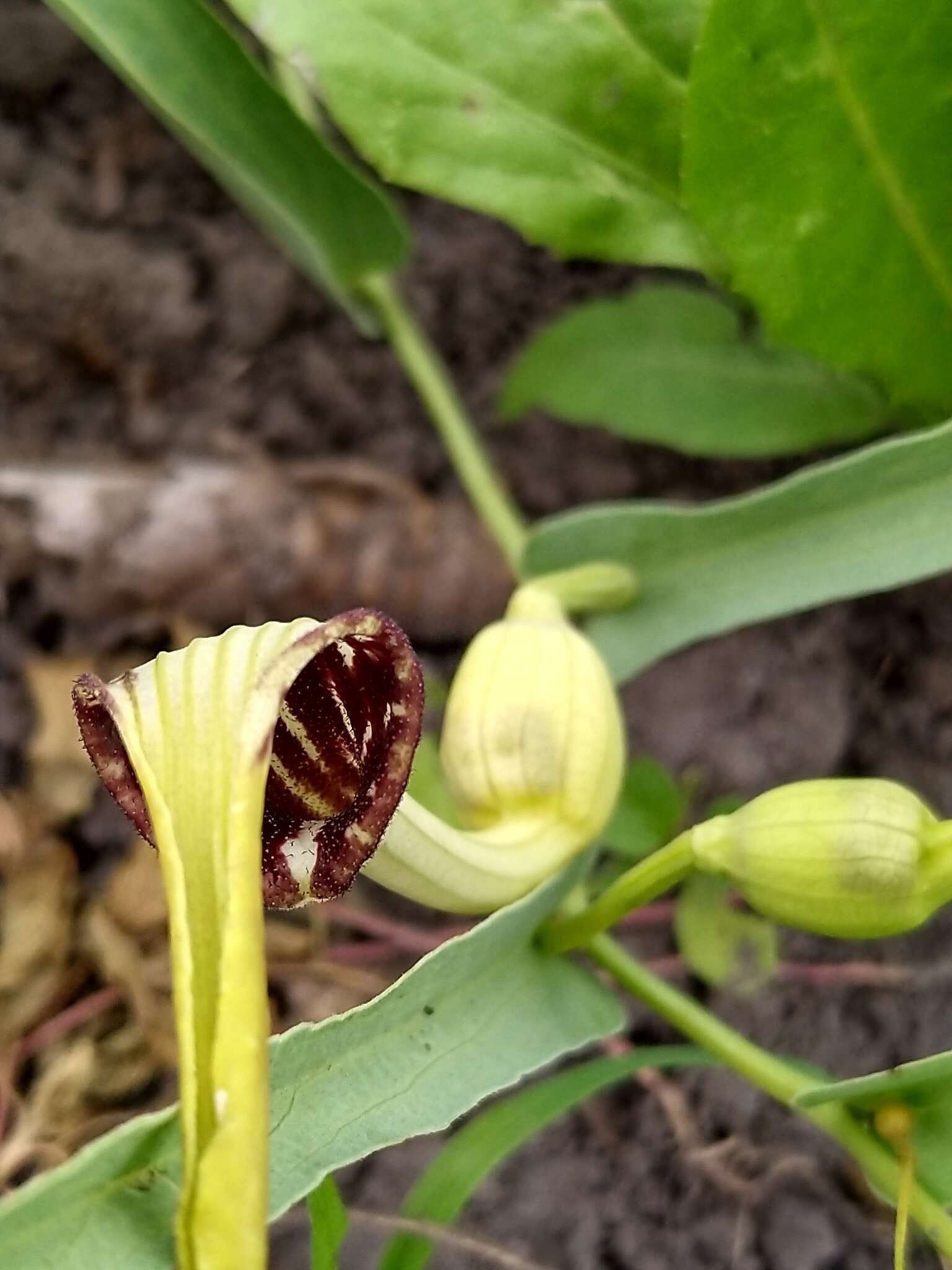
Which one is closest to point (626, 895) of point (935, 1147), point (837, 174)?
point (935, 1147)

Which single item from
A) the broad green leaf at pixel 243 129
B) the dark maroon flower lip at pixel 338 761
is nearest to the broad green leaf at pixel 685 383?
the broad green leaf at pixel 243 129

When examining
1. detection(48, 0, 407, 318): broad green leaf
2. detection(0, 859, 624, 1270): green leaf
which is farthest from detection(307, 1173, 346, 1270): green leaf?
detection(48, 0, 407, 318): broad green leaf

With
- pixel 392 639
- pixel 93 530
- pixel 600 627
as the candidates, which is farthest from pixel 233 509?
pixel 392 639

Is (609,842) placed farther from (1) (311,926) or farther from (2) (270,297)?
(2) (270,297)

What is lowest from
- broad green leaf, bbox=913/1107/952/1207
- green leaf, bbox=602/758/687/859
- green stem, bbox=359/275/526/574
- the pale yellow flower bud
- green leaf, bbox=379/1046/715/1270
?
broad green leaf, bbox=913/1107/952/1207

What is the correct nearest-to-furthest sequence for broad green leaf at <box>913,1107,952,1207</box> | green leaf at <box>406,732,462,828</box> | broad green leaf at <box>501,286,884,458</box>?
broad green leaf at <box>913,1107,952,1207</box> < green leaf at <box>406,732,462,828</box> < broad green leaf at <box>501,286,884,458</box>

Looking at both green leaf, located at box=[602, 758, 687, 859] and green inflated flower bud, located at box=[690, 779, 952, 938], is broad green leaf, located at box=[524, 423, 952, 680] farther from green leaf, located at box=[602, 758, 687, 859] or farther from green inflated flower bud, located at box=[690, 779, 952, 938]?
green inflated flower bud, located at box=[690, 779, 952, 938]
